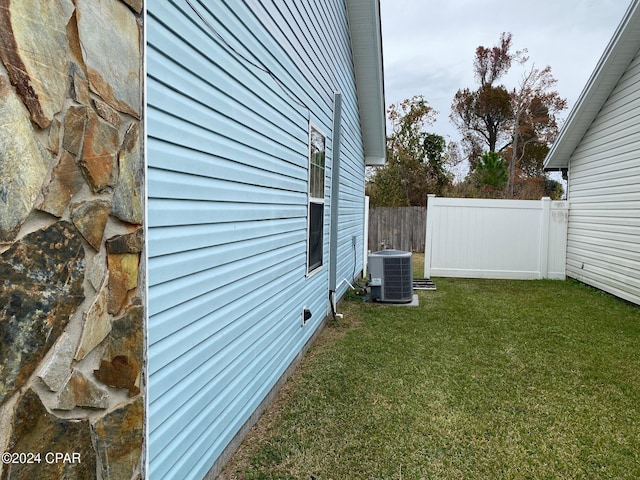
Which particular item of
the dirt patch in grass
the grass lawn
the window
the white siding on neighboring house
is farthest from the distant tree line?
the dirt patch in grass

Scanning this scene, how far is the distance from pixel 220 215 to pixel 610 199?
26.4ft

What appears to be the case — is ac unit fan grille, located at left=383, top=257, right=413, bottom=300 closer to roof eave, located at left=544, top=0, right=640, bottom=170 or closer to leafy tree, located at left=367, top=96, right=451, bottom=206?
roof eave, located at left=544, top=0, right=640, bottom=170

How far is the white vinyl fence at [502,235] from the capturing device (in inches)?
378

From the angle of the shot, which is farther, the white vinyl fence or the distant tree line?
the distant tree line

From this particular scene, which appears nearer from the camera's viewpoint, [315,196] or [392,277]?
[315,196]

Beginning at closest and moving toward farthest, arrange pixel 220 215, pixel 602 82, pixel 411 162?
pixel 220 215 < pixel 602 82 < pixel 411 162

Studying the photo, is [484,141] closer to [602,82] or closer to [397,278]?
[602,82]

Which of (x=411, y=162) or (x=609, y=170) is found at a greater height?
(x=411, y=162)

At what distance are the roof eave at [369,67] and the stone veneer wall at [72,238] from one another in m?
5.77

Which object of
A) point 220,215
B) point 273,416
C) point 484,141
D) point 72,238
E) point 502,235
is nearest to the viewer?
point 72,238

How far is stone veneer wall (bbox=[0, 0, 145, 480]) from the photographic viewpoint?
41.3 inches

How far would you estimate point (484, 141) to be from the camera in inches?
887

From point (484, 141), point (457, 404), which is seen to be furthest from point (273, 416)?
point (484, 141)

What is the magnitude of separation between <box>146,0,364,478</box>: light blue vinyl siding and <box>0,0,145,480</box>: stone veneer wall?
276mm
